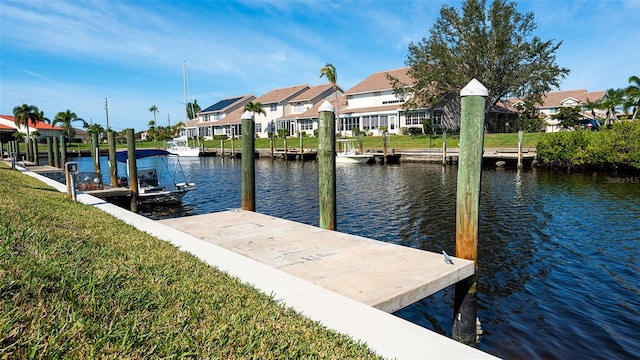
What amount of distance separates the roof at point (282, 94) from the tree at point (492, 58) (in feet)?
82.0

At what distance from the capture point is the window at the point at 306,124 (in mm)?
61588

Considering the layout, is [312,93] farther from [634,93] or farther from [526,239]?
[526,239]

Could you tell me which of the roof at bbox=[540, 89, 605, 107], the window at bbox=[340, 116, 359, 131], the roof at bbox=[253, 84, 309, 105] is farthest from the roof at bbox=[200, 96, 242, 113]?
the roof at bbox=[540, 89, 605, 107]

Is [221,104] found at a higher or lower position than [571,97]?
higher

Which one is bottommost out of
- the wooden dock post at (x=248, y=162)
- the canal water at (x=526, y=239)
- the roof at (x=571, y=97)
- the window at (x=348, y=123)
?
the canal water at (x=526, y=239)

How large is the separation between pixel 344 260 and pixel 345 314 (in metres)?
1.94

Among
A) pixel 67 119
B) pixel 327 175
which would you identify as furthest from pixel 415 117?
pixel 67 119

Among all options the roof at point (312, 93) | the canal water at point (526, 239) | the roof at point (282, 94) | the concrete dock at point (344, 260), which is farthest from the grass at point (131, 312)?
the roof at point (282, 94)

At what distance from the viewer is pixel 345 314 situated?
4.08m

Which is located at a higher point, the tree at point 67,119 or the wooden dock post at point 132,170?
the tree at point 67,119

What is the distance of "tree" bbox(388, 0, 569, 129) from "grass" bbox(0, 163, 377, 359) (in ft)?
143

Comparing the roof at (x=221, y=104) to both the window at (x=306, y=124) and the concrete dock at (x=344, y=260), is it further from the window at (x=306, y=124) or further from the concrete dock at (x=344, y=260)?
the concrete dock at (x=344, y=260)

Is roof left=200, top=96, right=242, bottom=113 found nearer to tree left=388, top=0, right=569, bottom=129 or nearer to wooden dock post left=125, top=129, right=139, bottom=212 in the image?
tree left=388, top=0, right=569, bottom=129

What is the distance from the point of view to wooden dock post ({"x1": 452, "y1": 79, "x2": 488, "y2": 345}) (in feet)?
18.9
